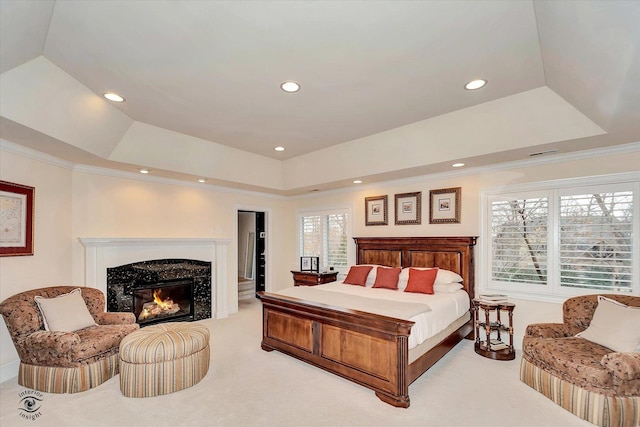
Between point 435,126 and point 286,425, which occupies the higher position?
point 435,126

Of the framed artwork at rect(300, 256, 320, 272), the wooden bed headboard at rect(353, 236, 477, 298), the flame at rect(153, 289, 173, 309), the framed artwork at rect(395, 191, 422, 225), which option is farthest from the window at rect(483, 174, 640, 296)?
the flame at rect(153, 289, 173, 309)

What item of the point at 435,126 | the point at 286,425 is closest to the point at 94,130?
the point at 286,425

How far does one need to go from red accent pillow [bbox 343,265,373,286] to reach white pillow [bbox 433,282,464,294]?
1.07 metres

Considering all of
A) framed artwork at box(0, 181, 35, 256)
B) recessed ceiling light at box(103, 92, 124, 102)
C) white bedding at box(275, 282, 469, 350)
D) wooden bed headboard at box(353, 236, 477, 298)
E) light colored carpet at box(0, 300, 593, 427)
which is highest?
recessed ceiling light at box(103, 92, 124, 102)

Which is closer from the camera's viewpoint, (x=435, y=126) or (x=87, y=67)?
(x=87, y=67)

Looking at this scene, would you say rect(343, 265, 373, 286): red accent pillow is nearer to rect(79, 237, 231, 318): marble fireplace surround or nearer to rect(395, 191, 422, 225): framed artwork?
rect(395, 191, 422, 225): framed artwork

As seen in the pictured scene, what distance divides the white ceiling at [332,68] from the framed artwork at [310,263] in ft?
9.43

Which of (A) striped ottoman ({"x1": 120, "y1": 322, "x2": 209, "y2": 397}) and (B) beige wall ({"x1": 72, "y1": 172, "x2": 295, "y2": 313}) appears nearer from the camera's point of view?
(A) striped ottoman ({"x1": 120, "y1": 322, "x2": 209, "y2": 397})

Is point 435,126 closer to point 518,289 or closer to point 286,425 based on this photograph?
point 518,289

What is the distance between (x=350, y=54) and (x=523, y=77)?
1671mm

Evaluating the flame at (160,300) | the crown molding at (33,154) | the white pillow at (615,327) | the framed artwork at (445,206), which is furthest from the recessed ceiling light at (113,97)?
the white pillow at (615,327)

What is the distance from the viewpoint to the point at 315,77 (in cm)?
286

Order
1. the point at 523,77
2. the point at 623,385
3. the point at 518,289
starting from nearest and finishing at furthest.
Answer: the point at 623,385, the point at 523,77, the point at 518,289

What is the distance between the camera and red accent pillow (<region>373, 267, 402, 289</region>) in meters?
4.59
